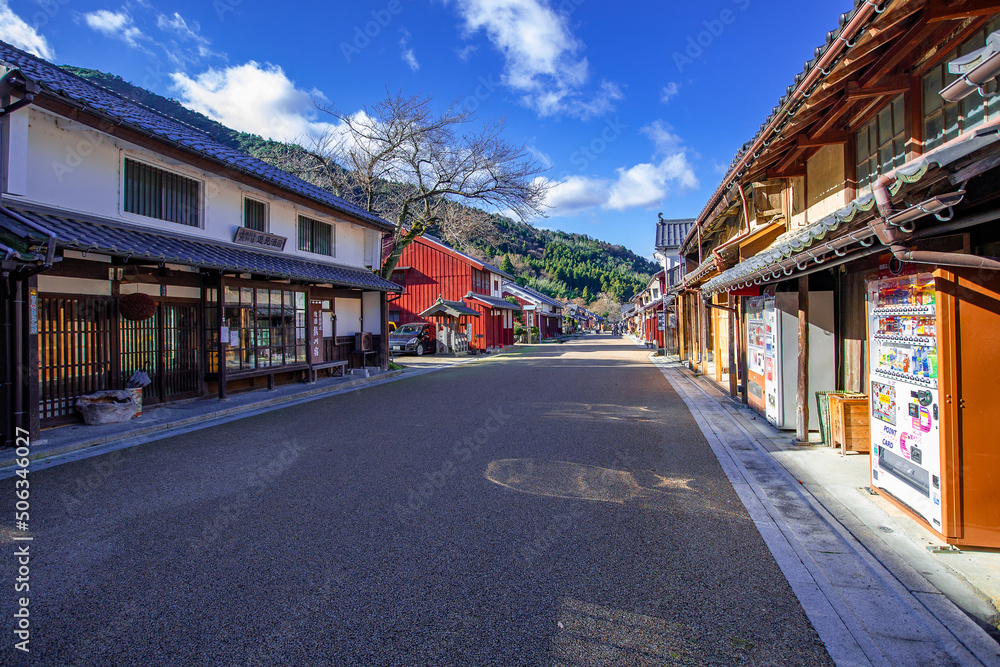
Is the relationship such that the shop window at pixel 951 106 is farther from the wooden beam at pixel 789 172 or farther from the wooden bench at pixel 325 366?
the wooden bench at pixel 325 366

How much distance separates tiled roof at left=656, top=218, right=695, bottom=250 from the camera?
3206 centimetres

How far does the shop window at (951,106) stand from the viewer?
4.06 metres

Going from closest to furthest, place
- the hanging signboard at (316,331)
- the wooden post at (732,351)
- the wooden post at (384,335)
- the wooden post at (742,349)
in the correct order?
the wooden post at (742,349) < the wooden post at (732,351) < the hanging signboard at (316,331) < the wooden post at (384,335)

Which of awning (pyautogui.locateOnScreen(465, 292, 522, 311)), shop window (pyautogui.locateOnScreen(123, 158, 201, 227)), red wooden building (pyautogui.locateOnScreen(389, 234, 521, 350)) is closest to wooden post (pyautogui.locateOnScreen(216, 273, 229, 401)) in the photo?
shop window (pyautogui.locateOnScreen(123, 158, 201, 227))

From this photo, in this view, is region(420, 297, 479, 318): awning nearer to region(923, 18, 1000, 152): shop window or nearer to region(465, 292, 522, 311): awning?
region(465, 292, 522, 311): awning

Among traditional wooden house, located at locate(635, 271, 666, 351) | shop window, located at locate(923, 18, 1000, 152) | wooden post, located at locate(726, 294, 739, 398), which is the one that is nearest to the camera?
shop window, located at locate(923, 18, 1000, 152)

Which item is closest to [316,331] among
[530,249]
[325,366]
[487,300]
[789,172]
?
[325,366]

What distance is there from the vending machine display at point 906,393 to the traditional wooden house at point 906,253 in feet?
0.05

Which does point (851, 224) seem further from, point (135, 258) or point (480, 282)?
point (480, 282)

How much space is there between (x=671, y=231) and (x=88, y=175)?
31322 mm

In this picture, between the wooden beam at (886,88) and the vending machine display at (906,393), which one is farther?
the wooden beam at (886,88)

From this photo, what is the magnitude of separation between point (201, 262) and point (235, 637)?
8.54 metres

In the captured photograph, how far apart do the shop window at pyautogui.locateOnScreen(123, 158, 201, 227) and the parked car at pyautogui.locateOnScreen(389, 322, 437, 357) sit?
15.2m

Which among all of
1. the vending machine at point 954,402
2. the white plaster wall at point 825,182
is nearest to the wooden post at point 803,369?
the white plaster wall at point 825,182
